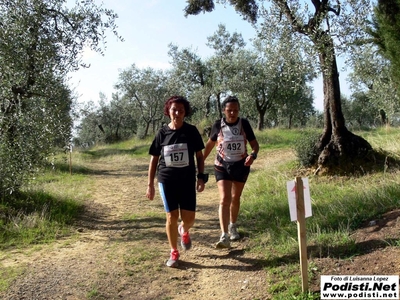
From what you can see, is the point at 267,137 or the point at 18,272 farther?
the point at 267,137

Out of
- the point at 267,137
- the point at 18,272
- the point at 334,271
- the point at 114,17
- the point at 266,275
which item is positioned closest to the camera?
the point at 334,271

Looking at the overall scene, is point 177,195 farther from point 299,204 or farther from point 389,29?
point 389,29

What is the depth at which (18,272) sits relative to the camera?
447cm

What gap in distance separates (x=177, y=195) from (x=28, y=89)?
4.52 m

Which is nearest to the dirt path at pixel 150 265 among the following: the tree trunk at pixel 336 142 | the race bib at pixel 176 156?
the race bib at pixel 176 156

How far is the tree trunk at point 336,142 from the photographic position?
8.21 m

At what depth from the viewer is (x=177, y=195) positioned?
4523mm

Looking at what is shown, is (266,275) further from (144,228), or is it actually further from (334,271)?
(144,228)

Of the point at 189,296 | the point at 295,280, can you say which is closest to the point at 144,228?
the point at 189,296

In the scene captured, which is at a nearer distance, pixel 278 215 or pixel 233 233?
pixel 233 233

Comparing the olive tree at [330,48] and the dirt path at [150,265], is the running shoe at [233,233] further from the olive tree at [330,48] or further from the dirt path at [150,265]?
the olive tree at [330,48]

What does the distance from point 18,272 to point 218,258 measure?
248 cm

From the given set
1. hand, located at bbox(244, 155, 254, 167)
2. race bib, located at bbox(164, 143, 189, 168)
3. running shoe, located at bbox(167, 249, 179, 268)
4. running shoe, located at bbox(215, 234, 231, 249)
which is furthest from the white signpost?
running shoe, located at bbox(167, 249, 179, 268)

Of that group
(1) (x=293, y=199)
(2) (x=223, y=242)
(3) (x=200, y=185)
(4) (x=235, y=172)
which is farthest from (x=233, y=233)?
(1) (x=293, y=199)
